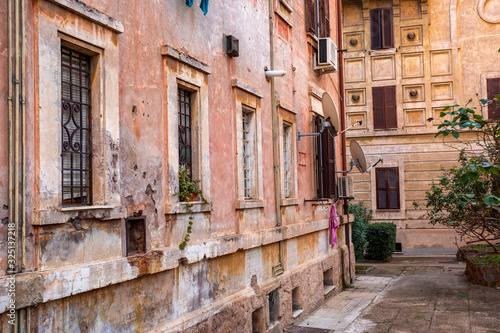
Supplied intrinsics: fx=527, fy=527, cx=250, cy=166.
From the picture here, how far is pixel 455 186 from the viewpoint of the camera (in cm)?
1639

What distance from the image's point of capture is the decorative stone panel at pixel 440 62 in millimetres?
21641

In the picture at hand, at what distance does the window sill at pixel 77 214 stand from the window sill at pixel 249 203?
9.61 ft

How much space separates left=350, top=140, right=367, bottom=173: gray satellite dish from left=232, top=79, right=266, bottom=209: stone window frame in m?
5.60

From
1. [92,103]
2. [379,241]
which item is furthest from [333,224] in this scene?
[92,103]

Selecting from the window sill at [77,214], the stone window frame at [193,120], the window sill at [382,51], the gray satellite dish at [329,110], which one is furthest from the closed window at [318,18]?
the window sill at [382,51]

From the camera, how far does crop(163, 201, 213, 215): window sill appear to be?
5.98 meters

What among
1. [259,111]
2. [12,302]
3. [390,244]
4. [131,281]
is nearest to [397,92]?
[390,244]

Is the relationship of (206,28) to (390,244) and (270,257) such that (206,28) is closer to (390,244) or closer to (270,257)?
(270,257)

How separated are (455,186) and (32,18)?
14.8 metres

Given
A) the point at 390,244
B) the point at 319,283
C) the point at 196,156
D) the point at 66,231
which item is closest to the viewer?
the point at 66,231

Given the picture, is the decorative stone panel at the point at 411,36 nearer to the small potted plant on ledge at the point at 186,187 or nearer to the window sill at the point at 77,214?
the small potted plant on ledge at the point at 186,187

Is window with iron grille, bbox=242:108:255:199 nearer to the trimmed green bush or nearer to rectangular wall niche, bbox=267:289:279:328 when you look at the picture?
rectangular wall niche, bbox=267:289:279:328

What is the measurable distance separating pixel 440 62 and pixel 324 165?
11914mm

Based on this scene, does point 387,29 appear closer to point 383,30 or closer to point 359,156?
point 383,30
